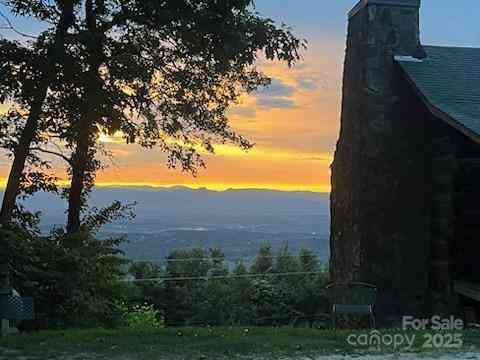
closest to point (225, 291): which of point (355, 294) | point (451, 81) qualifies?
point (355, 294)

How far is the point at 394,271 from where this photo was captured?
441 inches

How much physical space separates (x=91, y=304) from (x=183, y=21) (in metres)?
3.65

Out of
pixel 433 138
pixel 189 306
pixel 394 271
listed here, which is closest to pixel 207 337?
pixel 394 271

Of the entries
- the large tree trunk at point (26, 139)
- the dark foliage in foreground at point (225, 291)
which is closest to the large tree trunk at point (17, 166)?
the large tree trunk at point (26, 139)

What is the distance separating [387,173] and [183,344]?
6151mm

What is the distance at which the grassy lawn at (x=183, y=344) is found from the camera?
579 cm

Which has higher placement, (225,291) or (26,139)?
(26,139)

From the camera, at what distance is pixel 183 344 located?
20.4 ft

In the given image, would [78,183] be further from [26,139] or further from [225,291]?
[225,291]

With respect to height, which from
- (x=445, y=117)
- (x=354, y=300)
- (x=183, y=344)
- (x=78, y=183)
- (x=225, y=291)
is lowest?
(x=225, y=291)

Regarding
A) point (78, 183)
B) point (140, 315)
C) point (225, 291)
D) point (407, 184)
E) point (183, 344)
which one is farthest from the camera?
point (225, 291)

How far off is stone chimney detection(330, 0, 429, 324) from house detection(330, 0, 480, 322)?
0.02 metres

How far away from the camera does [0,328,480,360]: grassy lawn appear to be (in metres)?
5.79

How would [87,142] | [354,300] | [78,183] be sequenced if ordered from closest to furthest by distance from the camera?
[354,300] → [87,142] → [78,183]
